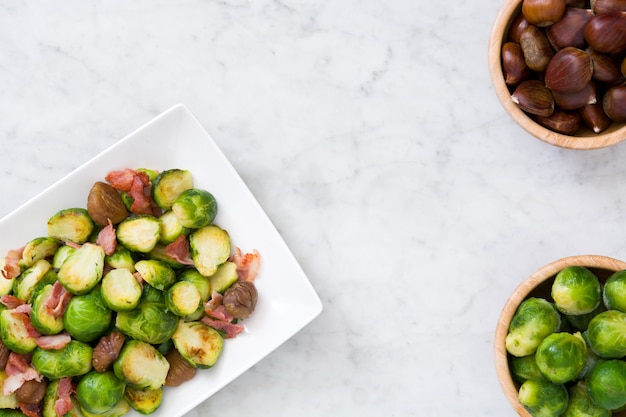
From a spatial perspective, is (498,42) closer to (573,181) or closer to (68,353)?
(573,181)

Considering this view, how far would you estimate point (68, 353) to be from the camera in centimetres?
223

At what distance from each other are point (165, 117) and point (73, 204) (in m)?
0.36

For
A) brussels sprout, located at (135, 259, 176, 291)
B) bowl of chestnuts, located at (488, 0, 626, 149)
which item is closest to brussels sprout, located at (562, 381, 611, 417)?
bowl of chestnuts, located at (488, 0, 626, 149)

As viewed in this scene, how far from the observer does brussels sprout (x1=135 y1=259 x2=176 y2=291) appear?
225cm

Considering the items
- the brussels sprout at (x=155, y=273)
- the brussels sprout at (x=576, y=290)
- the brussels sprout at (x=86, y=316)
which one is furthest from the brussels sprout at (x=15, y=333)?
the brussels sprout at (x=576, y=290)

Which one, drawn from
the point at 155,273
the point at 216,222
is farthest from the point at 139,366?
the point at 216,222

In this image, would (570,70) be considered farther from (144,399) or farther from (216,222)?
(144,399)

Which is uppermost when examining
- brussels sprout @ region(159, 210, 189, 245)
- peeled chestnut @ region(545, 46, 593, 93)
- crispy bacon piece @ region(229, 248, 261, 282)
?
brussels sprout @ region(159, 210, 189, 245)

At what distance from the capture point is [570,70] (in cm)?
209

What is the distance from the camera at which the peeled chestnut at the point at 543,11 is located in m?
2.10

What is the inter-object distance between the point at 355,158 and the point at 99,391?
984 mm

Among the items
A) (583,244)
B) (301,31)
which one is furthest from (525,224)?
(301,31)

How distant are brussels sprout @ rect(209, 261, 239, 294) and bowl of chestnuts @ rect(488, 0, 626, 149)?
2.87ft

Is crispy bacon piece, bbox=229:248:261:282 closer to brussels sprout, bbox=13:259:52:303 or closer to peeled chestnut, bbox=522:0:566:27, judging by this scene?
brussels sprout, bbox=13:259:52:303
